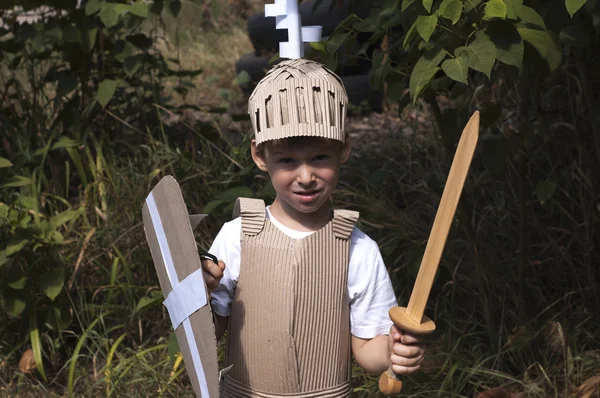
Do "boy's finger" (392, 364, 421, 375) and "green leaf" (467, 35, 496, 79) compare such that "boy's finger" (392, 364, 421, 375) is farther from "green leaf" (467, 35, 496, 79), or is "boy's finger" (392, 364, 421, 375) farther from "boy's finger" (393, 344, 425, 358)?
"green leaf" (467, 35, 496, 79)

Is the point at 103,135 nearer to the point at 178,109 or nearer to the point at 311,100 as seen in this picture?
the point at 178,109

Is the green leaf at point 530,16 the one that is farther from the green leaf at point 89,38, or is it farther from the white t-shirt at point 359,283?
the green leaf at point 89,38

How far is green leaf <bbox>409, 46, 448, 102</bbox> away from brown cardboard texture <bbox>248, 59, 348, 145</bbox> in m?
0.21

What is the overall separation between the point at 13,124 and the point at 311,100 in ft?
7.11

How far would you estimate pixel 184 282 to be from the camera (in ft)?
5.84

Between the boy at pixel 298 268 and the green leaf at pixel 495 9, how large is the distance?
0.37m

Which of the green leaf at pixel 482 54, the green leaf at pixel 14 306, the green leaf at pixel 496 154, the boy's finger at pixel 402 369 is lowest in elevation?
the green leaf at pixel 14 306

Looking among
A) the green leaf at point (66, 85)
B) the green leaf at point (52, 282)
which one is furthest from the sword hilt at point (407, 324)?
the green leaf at point (66, 85)

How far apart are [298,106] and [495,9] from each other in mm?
515

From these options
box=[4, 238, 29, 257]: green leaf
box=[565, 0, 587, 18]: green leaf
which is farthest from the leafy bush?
box=[565, 0, 587, 18]: green leaf

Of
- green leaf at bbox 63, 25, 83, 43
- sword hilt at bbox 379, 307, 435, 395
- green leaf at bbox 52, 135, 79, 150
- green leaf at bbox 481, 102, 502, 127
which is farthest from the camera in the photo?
green leaf at bbox 52, 135, 79, 150

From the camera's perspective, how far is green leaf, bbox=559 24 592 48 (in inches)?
92.7

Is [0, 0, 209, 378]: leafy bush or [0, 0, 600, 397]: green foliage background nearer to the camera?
[0, 0, 600, 397]: green foliage background

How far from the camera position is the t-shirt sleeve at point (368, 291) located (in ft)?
6.47
